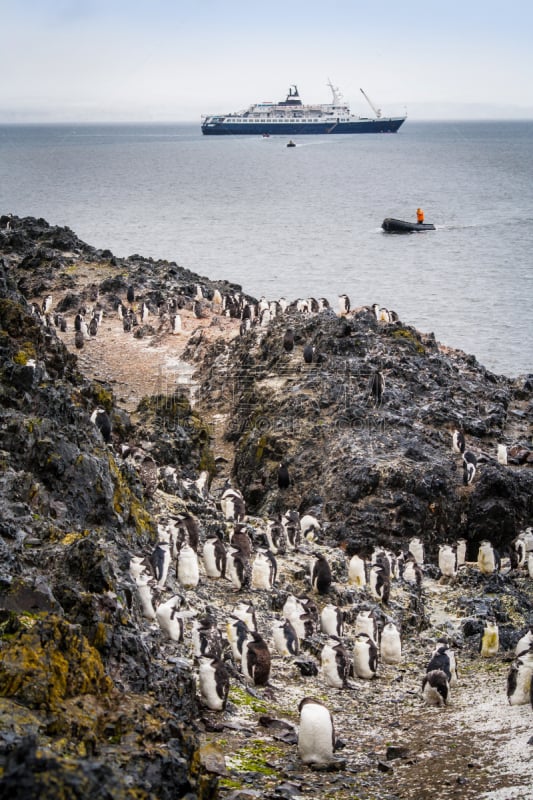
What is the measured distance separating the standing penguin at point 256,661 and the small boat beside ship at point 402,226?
7137cm

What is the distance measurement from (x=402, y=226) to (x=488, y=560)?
213 ft

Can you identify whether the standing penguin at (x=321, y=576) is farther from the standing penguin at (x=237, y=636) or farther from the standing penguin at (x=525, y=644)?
the standing penguin at (x=237, y=636)

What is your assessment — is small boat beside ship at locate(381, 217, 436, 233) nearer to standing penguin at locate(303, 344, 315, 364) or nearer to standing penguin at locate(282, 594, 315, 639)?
standing penguin at locate(303, 344, 315, 364)

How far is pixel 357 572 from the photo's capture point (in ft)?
56.9

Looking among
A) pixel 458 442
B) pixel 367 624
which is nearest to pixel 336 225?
pixel 458 442

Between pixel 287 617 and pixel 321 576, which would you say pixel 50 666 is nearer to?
pixel 287 617

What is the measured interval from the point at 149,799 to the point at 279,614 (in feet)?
26.8

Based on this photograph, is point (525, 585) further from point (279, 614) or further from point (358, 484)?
point (279, 614)

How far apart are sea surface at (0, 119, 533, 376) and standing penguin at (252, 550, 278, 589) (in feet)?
85.7

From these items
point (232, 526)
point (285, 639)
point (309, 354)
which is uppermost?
point (309, 354)

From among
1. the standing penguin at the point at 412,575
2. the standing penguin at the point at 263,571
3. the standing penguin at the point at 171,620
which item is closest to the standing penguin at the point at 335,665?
→ the standing penguin at the point at 171,620

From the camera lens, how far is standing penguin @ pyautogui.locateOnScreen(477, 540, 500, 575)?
18.7 m

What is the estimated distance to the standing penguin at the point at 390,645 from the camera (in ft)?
46.7

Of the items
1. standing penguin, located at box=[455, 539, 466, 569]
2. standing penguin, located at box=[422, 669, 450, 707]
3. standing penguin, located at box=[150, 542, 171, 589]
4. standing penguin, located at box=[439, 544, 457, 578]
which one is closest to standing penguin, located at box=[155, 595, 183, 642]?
standing penguin, located at box=[150, 542, 171, 589]
